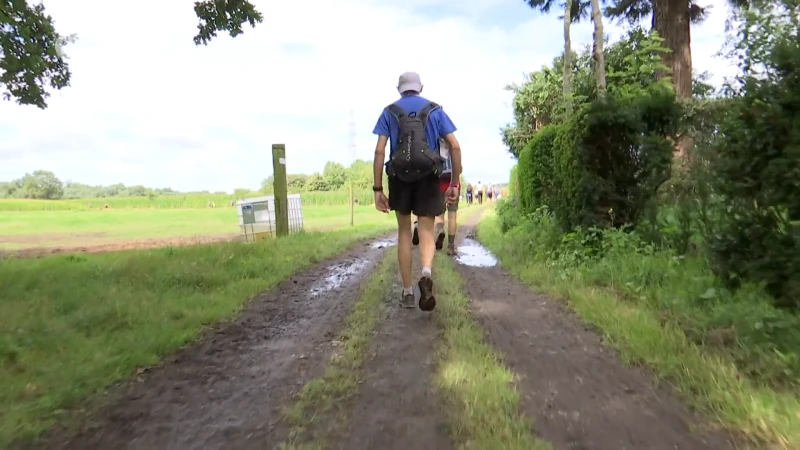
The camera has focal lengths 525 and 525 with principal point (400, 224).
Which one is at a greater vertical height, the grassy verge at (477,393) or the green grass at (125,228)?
the grassy verge at (477,393)

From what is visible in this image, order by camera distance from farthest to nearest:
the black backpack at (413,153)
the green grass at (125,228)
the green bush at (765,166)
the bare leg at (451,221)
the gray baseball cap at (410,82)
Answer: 1. the green grass at (125,228)
2. the bare leg at (451,221)
3. the gray baseball cap at (410,82)
4. the black backpack at (413,153)
5. the green bush at (765,166)

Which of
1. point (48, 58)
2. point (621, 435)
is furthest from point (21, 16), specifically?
point (621, 435)

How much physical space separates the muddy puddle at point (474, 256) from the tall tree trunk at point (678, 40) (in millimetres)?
6933

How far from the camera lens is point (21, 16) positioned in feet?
28.9

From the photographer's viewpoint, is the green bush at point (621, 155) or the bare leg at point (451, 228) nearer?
the green bush at point (621, 155)

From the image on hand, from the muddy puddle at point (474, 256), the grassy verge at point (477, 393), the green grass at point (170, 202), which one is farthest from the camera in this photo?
the green grass at point (170, 202)

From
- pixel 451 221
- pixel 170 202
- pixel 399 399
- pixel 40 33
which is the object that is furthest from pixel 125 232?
pixel 170 202

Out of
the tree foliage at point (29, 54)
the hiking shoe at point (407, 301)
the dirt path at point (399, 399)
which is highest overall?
the tree foliage at point (29, 54)

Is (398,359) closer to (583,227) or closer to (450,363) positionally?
(450,363)

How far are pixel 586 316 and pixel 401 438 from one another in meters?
2.33

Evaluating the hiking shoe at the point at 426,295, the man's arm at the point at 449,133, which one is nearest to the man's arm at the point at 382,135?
the man's arm at the point at 449,133

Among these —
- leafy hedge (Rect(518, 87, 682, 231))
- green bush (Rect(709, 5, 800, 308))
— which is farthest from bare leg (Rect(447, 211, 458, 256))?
green bush (Rect(709, 5, 800, 308))

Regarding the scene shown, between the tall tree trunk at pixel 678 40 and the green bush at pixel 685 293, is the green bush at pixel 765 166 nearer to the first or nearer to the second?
the green bush at pixel 685 293

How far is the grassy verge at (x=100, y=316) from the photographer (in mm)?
2777
